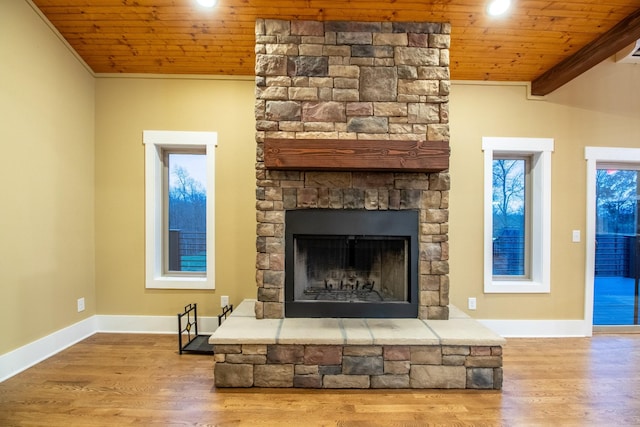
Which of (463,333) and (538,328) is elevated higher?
(463,333)

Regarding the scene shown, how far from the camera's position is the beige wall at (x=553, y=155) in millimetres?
3188

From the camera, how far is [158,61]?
9.86 feet

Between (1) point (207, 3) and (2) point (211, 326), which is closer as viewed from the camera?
(1) point (207, 3)

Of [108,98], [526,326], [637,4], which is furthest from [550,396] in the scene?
[108,98]

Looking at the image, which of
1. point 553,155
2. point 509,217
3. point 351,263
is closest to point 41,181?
point 351,263

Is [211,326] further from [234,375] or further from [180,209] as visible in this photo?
[180,209]

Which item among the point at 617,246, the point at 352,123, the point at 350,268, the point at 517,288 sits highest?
the point at 352,123

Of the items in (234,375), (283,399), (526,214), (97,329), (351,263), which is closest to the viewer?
(283,399)

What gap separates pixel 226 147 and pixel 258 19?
119 centimetres

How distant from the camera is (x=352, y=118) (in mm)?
2482

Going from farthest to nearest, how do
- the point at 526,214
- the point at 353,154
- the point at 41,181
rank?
the point at 526,214, the point at 41,181, the point at 353,154

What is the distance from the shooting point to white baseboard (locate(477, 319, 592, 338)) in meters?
3.17

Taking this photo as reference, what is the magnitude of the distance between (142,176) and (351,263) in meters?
2.23

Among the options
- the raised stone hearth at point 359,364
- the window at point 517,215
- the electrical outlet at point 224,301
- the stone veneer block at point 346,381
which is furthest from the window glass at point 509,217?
the electrical outlet at point 224,301
